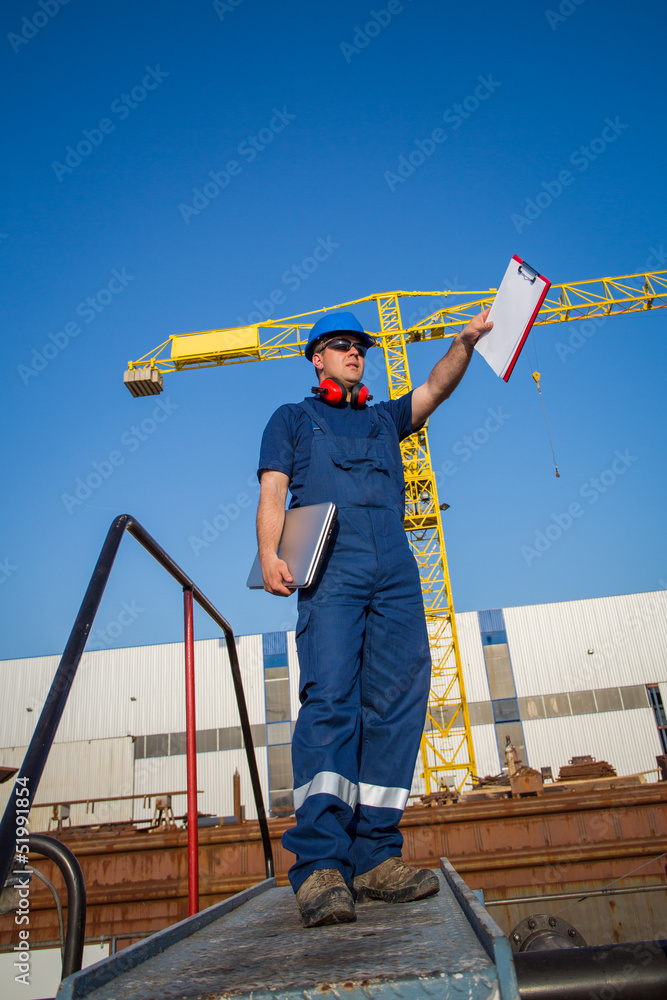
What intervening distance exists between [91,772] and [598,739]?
54.7 feet

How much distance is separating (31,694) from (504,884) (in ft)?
79.8

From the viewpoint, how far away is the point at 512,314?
6.93 feet

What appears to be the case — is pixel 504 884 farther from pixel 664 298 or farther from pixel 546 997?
pixel 664 298

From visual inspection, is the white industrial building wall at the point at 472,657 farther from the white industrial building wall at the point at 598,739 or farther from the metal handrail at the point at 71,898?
the metal handrail at the point at 71,898

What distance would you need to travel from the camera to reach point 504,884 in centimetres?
399

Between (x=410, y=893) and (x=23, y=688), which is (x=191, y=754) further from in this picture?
(x=23, y=688)

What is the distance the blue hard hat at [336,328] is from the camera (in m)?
2.38

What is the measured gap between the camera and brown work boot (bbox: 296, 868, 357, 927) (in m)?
1.39

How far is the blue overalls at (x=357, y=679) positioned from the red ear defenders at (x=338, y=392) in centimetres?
26

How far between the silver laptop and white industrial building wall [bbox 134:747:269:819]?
820 inches

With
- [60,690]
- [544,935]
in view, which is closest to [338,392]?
[60,690]

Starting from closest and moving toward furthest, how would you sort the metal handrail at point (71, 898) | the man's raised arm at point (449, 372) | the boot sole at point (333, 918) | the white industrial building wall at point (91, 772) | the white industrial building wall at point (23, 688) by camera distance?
the metal handrail at point (71, 898) < the boot sole at point (333, 918) < the man's raised arm at point (449, 372) < the white industrial building wall at point (91, 772) < the white industrial building wall at point (23, 688)

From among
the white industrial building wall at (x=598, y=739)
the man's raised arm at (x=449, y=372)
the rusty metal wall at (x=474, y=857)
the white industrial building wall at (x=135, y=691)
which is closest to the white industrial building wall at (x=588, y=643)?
the white industrial building wall at (x=598, y=739)

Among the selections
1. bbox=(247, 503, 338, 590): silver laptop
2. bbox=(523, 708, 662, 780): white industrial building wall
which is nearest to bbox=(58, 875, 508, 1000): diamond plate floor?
bbox=(247, 503, 338, 590): silver laptop
